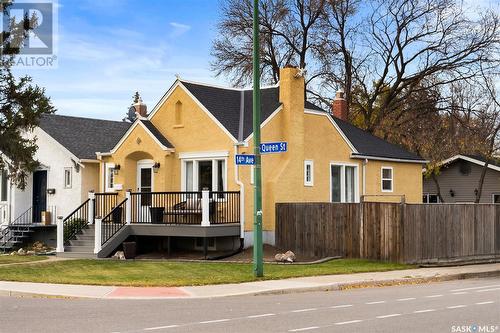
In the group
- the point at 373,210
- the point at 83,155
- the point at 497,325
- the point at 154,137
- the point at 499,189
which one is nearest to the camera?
the point at 497,325

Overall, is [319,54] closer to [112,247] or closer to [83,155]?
[83,155]

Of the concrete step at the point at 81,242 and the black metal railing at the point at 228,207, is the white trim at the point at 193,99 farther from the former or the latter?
the concrete step at the point at 81,242

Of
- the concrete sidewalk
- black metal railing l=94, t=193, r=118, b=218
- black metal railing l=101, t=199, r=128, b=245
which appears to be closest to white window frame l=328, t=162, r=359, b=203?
black metal railing l=101, t=199, r=128, b=245

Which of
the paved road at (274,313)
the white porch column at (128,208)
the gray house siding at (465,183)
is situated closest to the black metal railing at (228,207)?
the white porch column at (128,208)

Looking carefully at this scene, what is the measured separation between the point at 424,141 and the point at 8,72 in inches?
1164

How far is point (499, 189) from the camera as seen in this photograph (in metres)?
44.8

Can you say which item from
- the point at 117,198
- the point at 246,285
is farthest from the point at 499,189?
the point at 246,285

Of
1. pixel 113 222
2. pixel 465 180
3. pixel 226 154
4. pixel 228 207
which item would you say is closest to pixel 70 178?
pixel 113 222

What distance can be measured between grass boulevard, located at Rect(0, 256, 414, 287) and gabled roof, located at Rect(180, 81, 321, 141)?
247 inches

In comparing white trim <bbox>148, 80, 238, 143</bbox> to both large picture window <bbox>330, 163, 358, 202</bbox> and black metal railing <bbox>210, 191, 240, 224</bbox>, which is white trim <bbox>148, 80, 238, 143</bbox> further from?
large picture window <bbox>330, 163, 358, 202</bbox>

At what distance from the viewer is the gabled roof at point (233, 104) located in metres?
28.0

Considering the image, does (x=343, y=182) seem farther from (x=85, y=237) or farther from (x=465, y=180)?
(x=465, y=180)

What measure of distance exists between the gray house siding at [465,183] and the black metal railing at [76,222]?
25.0m

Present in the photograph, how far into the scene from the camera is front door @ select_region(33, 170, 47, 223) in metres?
34.2
